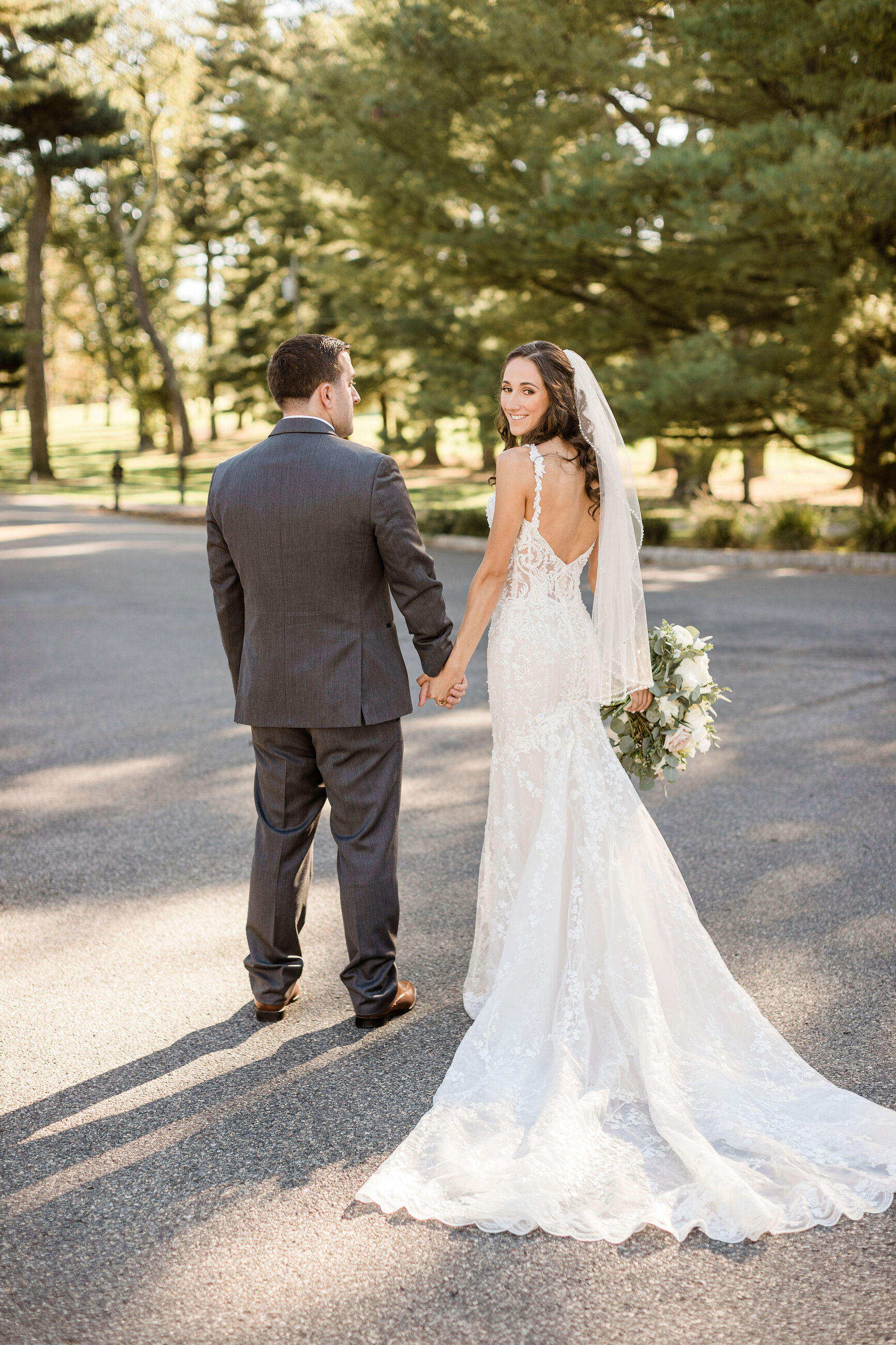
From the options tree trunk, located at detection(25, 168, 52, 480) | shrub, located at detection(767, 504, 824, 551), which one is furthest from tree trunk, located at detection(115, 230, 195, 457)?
shrub, located at detection(767, 504, 824, 551)

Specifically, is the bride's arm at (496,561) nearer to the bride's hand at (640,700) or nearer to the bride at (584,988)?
the bride at (584,988)

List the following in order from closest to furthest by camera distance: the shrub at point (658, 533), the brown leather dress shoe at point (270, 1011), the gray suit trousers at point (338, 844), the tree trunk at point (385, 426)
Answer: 1. the gray suit trousers at point (338, 844)
2. the brown leather dress shoe at point (270, 1011)
3. the shrub at point (658, 533)
4. the tree trunk at point (385, 426)

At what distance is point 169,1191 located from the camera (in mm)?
2838

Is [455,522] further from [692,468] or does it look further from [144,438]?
[144,438]

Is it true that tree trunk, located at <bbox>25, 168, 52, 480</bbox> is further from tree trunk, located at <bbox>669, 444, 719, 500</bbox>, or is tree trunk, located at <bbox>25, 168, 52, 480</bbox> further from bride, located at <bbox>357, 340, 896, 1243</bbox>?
bride, located at <bbox>357, 340, 896, 1243</bbox>

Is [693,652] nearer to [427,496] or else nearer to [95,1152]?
[95,1152]

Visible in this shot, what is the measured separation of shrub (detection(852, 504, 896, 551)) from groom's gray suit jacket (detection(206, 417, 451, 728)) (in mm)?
12736

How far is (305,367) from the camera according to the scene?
136 inches

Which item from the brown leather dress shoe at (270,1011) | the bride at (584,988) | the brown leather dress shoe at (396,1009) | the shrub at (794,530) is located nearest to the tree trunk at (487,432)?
the shrub at (794,530)

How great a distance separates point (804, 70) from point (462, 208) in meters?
5.95

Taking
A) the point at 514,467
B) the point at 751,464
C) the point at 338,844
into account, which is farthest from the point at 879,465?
the point at 338,844

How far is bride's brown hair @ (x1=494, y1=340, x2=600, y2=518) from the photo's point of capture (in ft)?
12.0

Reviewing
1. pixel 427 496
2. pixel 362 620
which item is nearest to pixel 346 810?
pixel 362 620

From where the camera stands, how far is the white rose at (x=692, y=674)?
3.83 meters
